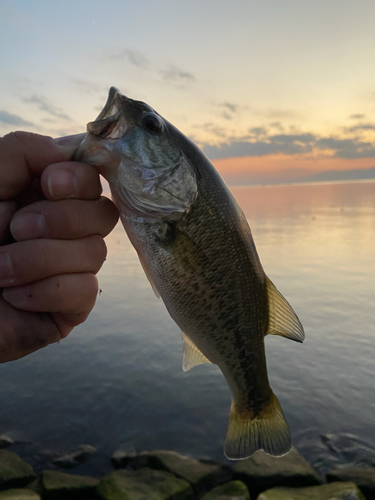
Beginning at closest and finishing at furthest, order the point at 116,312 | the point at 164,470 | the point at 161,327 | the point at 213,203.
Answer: the point at 213,203
the point at 164,470
the point at 161,327
the point at 116,312

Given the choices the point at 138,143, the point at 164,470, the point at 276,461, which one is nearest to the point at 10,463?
the point at 164,470

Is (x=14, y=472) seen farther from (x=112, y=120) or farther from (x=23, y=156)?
(x=112, y=120)

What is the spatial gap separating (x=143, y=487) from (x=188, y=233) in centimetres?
456

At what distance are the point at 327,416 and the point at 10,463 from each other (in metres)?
5.79

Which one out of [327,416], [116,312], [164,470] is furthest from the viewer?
[116,312]

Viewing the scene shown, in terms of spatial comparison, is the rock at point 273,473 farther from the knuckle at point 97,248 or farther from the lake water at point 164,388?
the knuckle at point 97,248

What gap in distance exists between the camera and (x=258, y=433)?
3.12 meters

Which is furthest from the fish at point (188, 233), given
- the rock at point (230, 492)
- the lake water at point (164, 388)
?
the lake water at point (164, 388)

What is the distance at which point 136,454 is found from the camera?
620 cm

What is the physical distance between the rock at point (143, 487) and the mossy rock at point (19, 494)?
2.95ft

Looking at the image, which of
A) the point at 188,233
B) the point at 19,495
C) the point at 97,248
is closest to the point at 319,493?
the point at 19,495

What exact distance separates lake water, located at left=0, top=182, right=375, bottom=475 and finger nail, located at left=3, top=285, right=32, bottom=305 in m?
4.84

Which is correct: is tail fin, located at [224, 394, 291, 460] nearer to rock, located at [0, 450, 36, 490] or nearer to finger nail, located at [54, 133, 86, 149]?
finger nail, located at [54, 133, 86, 149]

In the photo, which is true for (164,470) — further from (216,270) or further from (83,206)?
(83,206)
